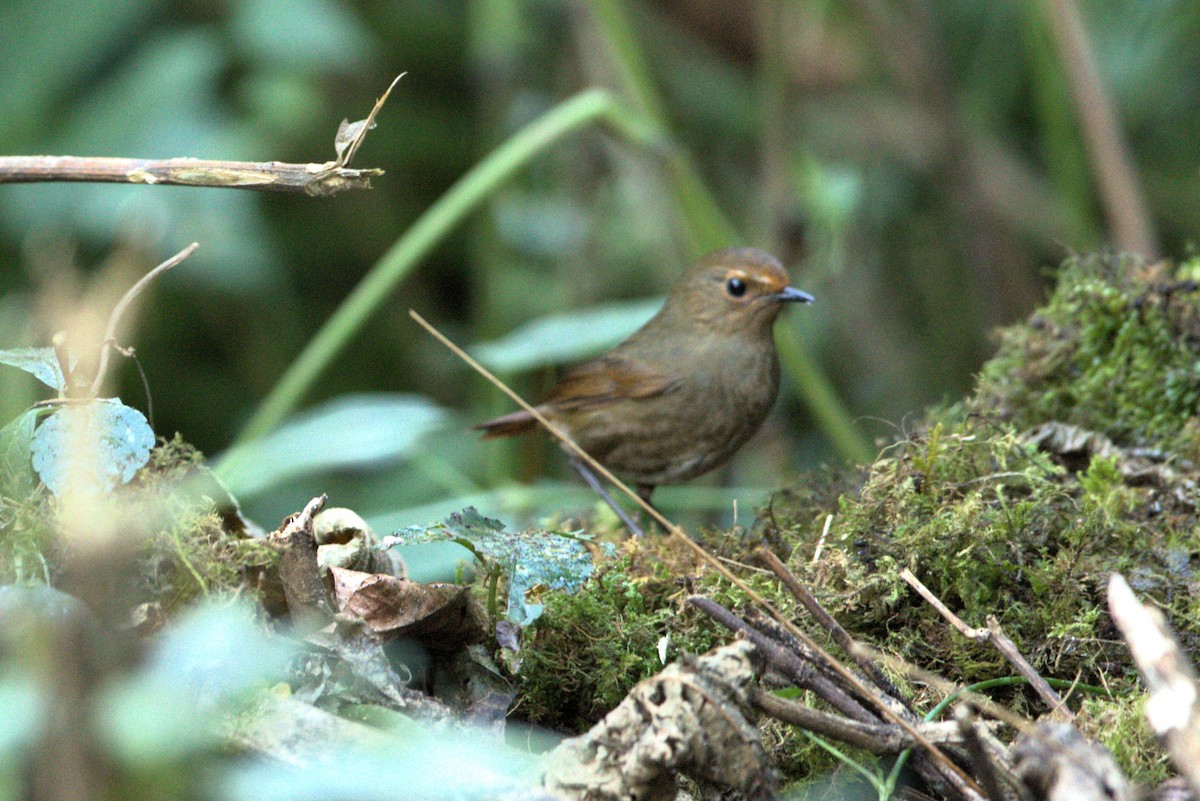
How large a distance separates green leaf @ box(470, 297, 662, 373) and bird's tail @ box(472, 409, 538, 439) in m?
0.27

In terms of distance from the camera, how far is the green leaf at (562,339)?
3641 millimetres

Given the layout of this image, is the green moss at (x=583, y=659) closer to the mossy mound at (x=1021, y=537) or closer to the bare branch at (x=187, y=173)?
the mossy mound at (x=1021, y=537)

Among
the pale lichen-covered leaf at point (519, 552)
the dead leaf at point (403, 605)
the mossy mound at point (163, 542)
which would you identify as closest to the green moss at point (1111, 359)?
the pale lichen-covered leaf at point (519, 552)

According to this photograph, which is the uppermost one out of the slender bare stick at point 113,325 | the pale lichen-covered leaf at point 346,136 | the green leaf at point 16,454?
the pale lichen-covered leaf at point 346,136

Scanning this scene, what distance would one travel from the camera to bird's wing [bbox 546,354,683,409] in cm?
414

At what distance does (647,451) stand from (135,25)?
2.84 metres

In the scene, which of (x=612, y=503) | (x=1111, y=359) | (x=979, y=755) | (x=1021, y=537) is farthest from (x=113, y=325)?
(x=1111, y=359)

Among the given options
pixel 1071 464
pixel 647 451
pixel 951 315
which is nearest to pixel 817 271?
pixel 647 451

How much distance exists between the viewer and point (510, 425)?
13.5ft

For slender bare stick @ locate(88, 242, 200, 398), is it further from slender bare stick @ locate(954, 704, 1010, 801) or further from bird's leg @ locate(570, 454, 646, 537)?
bird's leg @ locate(570, 454, 646, 537)

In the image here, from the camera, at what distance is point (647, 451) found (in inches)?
161

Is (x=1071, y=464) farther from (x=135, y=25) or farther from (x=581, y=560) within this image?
(x=135, y=25)

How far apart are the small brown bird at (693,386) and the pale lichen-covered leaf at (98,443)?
227 cm

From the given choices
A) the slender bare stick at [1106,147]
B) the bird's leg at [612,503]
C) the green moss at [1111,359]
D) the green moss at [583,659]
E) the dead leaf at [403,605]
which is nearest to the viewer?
the dead leaf at [403,605]
